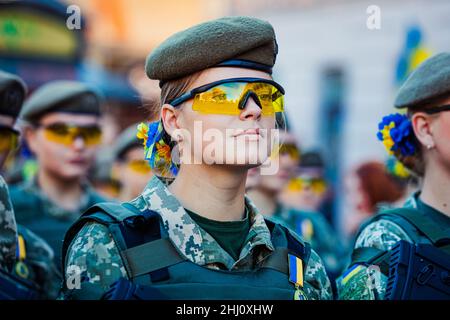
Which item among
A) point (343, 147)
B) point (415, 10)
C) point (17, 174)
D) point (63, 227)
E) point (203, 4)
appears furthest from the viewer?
point (203, 4)

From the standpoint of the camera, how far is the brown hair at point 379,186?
28.0 feet

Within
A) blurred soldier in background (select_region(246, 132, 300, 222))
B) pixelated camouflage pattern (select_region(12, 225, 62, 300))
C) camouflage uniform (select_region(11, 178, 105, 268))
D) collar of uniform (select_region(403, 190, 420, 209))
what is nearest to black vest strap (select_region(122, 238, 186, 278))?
pixelated camouflage pattern (select_region(12, 225, 62, 300))

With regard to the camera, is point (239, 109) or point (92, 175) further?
point (92, 175)

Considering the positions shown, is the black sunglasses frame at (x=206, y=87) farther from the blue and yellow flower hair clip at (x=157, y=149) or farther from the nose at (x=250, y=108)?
the blue and yellow flower hair clip at (x=157, y=149)

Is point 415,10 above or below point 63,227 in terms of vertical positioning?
above

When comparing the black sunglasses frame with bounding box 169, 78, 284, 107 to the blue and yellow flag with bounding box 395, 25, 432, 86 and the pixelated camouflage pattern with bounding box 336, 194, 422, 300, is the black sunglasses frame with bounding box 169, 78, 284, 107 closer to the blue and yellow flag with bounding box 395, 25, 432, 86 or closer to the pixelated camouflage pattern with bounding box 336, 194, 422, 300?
the pixelated camouflage pattern with bounding box 336, 194, 422, 300

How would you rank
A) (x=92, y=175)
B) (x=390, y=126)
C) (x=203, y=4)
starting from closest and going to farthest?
(x=390, y=126), (x=92, y=175), (x=203, y=4)

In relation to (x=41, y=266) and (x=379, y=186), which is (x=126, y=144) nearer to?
(x=379, y=186)

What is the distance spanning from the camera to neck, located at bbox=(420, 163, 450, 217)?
4.29m

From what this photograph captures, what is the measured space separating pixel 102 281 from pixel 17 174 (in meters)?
6.37

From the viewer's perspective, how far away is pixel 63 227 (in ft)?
22.1

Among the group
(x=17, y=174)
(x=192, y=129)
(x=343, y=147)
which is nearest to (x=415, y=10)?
(x=343, y=147)

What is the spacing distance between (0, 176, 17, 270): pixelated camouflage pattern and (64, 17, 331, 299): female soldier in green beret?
27.3 inches
